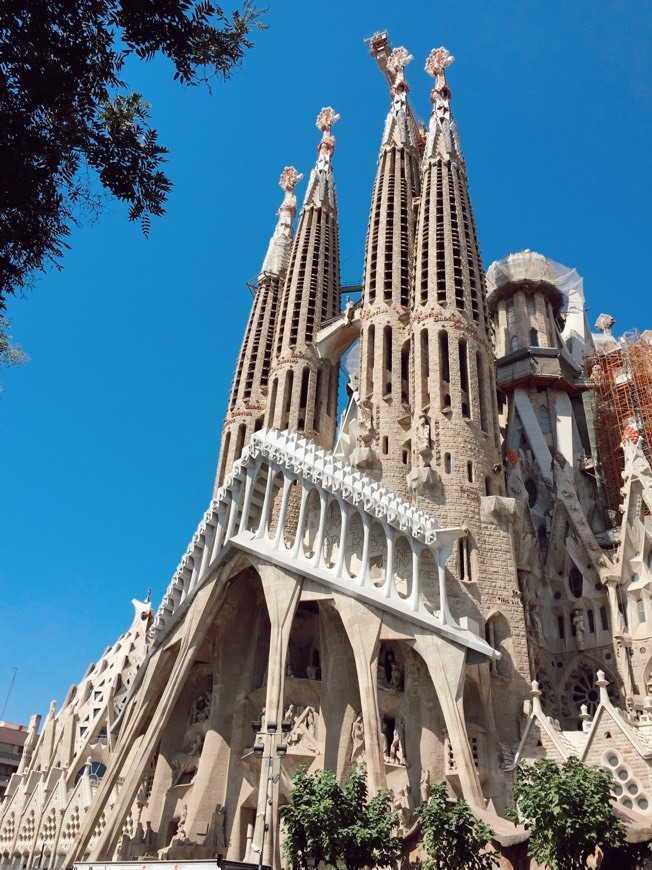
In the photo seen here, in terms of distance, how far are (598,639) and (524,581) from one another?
323cm

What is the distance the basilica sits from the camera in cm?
1973

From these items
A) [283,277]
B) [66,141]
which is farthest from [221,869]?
[283,277]

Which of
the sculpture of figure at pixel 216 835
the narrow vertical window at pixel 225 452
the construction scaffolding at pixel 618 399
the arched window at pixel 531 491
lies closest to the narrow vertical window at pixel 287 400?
the narrow vertical window at pixel 225 452

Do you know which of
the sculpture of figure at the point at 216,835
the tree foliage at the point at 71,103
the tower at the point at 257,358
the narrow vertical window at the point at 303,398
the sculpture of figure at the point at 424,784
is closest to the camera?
the tree foliage at the point at 71,103

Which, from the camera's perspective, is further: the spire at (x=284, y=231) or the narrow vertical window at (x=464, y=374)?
the spire at (x=284, y=231)

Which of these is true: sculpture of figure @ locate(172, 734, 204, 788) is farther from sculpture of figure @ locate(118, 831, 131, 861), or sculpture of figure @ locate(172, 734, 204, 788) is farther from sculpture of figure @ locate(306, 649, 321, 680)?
sculpture of figure @ locate(306, 649, 321, 680)

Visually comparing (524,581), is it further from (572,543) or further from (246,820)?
(246,820)

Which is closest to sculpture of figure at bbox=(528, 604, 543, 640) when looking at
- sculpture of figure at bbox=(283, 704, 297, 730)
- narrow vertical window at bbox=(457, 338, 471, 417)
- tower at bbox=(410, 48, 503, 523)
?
tower at bbox=(410, 48, 503, 523)

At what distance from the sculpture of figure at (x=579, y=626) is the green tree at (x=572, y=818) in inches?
523

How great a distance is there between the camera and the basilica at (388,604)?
64.7ft

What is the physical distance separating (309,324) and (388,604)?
1725 centimetres

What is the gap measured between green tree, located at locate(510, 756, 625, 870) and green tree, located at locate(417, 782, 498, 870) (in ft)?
3.95

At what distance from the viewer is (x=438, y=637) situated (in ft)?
65.3

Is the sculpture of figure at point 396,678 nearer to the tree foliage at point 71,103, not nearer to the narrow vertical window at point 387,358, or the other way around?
the narrow vertical window at point 387,358
